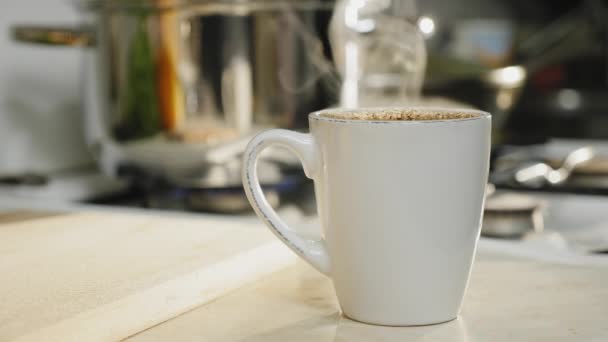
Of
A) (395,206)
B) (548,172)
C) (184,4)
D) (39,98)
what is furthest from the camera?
(39,98)

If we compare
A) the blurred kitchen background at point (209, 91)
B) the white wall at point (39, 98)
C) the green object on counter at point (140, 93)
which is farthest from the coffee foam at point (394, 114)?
the white wall at point (39, 98)

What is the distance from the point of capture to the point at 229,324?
42 centimetres

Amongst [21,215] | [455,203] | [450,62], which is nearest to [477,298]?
[455,203]

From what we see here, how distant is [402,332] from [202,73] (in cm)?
45

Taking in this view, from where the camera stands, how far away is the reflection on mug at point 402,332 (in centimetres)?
40

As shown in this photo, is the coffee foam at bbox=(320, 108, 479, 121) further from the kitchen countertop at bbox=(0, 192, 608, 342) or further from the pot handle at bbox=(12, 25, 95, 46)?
the pot handle at bbox=(12, 25, 95, 46)

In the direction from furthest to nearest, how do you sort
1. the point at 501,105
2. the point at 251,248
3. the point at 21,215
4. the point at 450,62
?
1. the point at 450,62
2. the point at 501,105
3. the point at 21,215
4. the point at 251,248

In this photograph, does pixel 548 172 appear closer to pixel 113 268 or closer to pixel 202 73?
pixel 202 73

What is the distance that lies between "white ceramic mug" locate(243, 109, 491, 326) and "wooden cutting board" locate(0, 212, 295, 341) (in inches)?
2.9

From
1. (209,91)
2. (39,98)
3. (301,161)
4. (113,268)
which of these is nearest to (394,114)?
(301,161)

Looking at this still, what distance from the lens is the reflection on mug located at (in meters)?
0.40

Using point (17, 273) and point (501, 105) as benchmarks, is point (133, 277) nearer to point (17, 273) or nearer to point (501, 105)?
point (17, 273)

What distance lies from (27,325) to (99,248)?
0.15 meters

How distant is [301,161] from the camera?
427 millimetres
